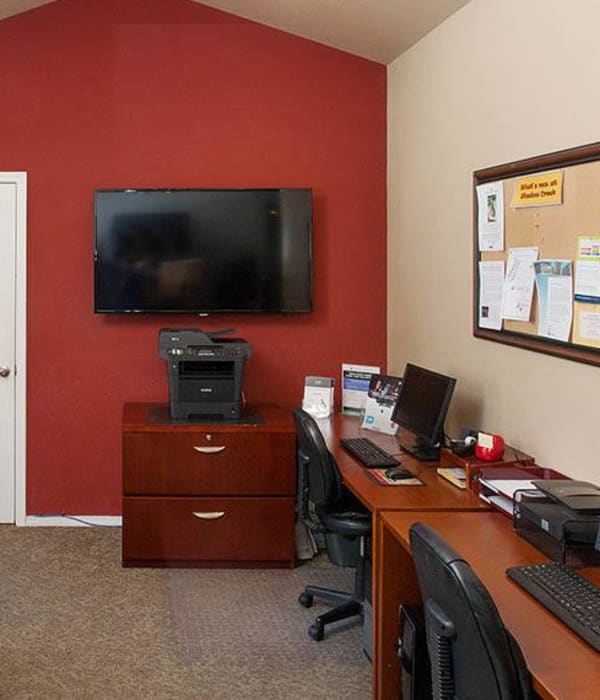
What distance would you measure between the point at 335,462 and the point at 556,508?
1230 millimetres

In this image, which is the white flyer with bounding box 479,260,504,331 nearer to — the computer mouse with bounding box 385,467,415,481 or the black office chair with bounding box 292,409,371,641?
the computer mouse with bounding box 385,467,415,481

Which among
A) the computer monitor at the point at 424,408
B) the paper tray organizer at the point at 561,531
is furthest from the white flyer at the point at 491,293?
the paper tray organizer at the point at 561,531

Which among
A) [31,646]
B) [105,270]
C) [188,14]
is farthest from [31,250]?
[31,646]

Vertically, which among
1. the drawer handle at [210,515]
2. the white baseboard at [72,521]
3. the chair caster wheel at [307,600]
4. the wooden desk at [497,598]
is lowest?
the chair caster wheel at [307,600]

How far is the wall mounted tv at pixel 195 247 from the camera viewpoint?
4910 mm

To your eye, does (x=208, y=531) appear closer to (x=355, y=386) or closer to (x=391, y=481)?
(x=355, y=386)

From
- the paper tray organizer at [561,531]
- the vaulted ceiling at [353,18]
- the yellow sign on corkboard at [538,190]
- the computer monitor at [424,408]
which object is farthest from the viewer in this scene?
the vaulted ceiling at [353,18]

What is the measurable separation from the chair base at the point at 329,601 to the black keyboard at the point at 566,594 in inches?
59.4

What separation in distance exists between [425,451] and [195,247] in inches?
72.5

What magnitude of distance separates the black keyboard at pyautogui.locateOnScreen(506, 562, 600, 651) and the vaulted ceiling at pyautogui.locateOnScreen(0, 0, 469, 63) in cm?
250

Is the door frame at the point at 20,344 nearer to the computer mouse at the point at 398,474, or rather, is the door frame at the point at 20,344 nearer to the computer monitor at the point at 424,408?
the computer monitor at the point at 424,408

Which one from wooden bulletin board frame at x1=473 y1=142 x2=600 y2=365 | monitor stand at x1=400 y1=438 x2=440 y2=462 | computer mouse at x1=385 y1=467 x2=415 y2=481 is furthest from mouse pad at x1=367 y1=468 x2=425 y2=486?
wooden bulletin board frame at x1=473 y1=142 x2=600 y2=365

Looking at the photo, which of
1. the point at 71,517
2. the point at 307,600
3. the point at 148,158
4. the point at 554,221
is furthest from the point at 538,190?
the point at 71,517

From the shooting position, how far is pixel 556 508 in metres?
2.51
